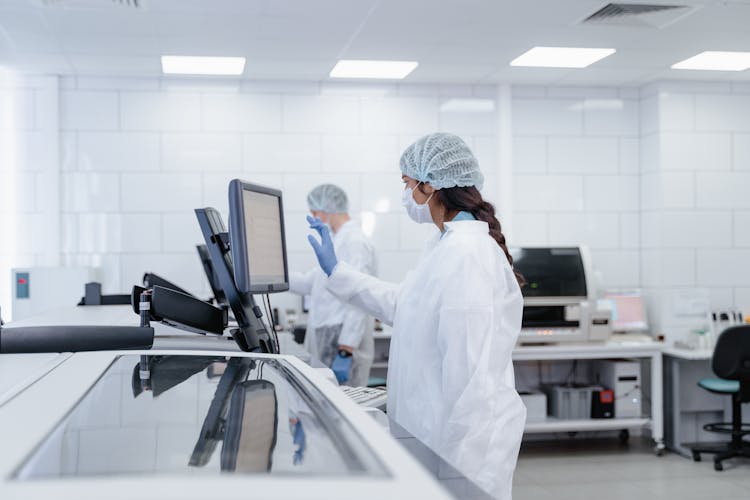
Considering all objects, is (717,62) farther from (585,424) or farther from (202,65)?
(202,65)

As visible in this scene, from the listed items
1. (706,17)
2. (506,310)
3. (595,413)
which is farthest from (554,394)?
(506,310)

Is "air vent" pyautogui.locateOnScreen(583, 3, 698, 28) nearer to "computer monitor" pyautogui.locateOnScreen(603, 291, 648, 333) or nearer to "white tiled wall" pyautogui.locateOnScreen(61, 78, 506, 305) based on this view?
"white tiled wall" pyautogui.locateOnScreen(61, 78, 506, 305)

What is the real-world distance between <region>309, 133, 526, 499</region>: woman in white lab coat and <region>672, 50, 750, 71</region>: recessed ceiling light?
10.5 ft

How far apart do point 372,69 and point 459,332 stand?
3.50 m

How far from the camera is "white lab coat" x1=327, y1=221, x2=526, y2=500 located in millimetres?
1866

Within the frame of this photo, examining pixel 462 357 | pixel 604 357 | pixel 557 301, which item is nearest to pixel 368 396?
pixel 462 357

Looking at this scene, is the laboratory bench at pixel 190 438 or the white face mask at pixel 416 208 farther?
the white face mask at pixel 416 208

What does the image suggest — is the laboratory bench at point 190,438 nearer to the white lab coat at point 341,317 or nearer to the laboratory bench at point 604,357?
the white lab coat at point 341,317

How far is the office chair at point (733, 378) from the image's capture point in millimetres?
4695

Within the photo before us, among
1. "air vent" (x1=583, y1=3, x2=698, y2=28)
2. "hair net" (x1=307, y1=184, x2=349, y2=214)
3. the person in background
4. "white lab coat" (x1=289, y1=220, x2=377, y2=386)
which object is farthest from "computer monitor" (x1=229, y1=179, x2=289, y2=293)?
"hair net" (x1=307, y1=184, x2=349, y2=214)

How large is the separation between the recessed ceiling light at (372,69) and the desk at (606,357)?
187cm

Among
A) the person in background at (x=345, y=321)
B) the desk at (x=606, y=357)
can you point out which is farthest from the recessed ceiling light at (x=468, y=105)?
the desk at (x=606, y=357)

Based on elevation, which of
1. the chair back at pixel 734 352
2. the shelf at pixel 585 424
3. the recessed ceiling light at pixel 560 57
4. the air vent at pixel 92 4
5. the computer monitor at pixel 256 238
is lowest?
the shelf at pixel 585 424

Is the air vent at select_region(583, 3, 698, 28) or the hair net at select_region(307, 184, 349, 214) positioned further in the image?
the hair net at select_region(307, 184, 349, 214)
